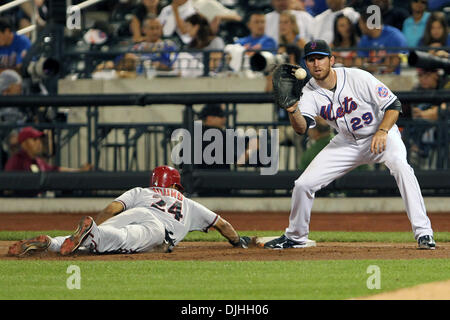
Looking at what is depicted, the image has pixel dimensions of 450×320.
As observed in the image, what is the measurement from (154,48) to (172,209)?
23.9 ft

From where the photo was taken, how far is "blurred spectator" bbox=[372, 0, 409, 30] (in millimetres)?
14688

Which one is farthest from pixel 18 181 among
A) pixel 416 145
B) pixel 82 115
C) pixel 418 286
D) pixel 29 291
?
pixel 418 286

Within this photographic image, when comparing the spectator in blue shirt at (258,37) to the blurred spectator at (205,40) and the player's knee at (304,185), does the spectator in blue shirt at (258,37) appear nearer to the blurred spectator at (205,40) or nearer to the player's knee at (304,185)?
the blurred spectator at (205,40)

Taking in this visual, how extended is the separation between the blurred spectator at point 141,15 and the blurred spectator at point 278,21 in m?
2.09

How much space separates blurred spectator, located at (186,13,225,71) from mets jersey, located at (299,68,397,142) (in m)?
6.30

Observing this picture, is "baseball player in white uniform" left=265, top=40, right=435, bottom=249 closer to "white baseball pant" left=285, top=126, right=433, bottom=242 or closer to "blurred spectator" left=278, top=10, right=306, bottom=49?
"white baseball pant" left=285, top=126, right=433, bottom=242

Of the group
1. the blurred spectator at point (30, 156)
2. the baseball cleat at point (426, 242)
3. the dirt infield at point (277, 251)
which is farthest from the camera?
the blurred spectator at point (30, 156)

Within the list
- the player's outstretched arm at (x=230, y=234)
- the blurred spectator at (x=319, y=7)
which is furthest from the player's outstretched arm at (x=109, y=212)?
the blurred spectator at (x=319, y=7)

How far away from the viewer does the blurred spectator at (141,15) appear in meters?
16.0

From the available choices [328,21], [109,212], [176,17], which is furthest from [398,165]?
[176,17]

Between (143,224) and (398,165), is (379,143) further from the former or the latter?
(143,224)

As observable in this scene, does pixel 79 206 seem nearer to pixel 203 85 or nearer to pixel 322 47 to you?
pixel 203 85

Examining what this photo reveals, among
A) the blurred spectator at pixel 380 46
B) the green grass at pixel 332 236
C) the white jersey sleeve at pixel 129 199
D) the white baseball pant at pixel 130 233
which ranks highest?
the blurred spectator at pixel 380 46

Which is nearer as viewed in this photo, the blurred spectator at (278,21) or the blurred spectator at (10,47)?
the blurred spectator at (278,21)
